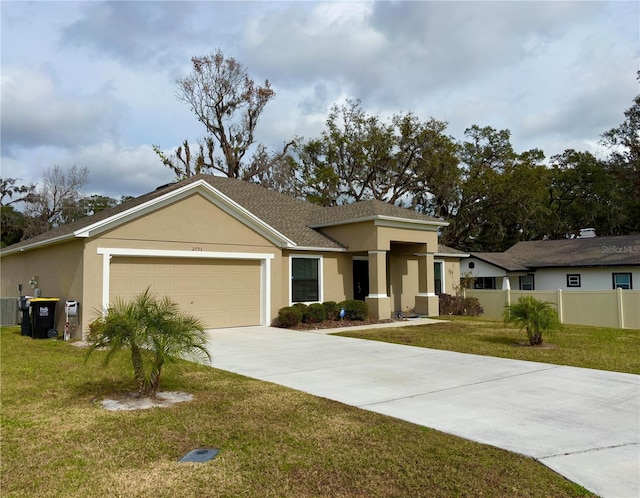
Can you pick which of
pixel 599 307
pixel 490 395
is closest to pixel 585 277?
pixel 599 307

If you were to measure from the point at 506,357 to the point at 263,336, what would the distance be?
671 centimetres

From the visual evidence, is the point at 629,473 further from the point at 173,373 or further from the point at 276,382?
the point at 173,373

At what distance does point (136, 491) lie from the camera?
4008 millimetres

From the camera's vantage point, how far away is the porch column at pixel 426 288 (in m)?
20.6

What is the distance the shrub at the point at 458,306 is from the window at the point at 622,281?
8472 millimetres

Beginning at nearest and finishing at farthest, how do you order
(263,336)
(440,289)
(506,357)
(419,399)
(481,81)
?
(419,399) < (506,357) < (263,336) < (481,81) < (440,289)

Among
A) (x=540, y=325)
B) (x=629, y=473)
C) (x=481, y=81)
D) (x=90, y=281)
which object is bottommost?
(x=629, y=473)

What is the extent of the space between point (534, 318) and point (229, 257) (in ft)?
30.4

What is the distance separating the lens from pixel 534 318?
469 inches

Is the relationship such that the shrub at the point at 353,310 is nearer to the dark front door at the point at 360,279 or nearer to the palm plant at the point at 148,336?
the dark front door at the point at 360,279

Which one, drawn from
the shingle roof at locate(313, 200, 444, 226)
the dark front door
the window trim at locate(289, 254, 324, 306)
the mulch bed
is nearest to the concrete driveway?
the mulch bed

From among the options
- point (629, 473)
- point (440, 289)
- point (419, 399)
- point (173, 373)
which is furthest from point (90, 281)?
point (440, 289)

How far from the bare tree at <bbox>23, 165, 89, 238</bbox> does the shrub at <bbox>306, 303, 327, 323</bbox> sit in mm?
34589

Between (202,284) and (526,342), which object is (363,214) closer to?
A: (202,284)
